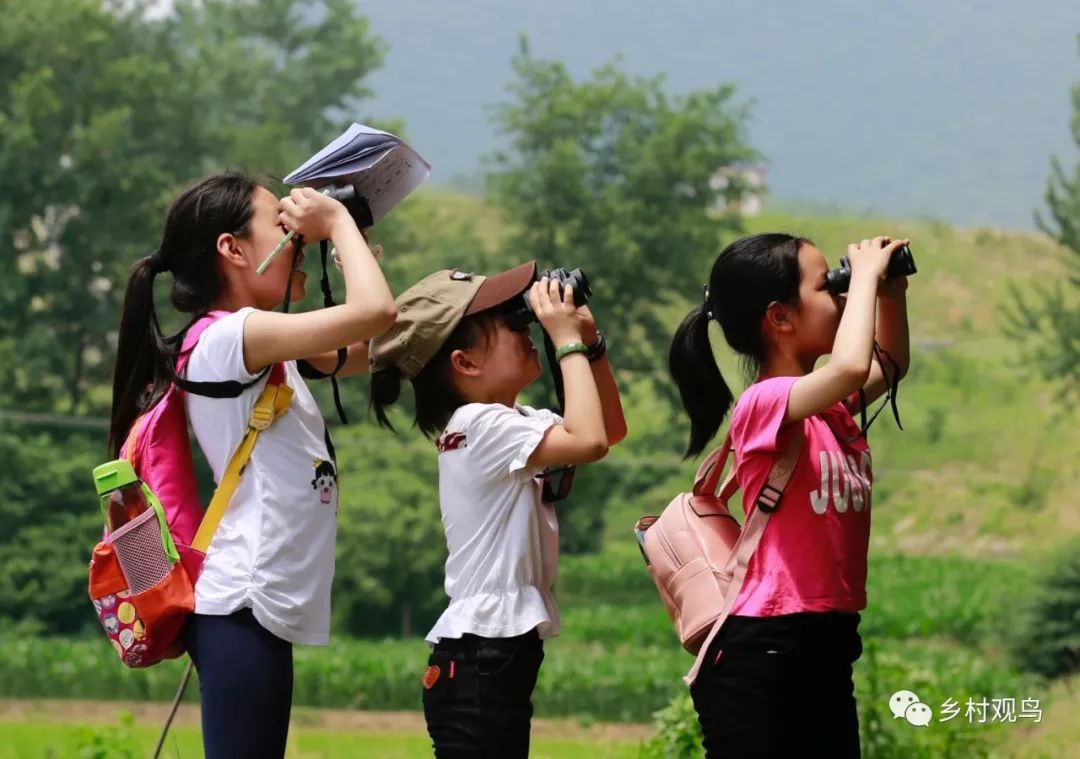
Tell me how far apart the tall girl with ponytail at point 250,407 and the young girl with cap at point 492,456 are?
0.64ft

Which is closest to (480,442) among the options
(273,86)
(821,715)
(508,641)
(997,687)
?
(508,641)

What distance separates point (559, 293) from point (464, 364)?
221 millimetres

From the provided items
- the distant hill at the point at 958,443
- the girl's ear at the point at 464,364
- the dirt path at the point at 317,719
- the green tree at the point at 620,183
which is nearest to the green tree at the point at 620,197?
the green tree at the point at 620,183

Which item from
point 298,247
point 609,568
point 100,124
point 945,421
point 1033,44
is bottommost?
point 609,568

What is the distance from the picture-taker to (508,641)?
2.37m

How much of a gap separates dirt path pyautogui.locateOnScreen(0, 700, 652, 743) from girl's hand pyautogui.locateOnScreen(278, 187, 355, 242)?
11.4 metres

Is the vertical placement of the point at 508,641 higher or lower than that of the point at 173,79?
lower

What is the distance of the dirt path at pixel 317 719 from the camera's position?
46.7 feet

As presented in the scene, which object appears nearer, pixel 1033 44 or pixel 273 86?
pixel 273 86

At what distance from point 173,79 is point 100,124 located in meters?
2.27

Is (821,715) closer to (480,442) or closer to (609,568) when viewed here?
(480,442)

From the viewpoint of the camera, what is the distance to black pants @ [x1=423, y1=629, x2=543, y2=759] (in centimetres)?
234

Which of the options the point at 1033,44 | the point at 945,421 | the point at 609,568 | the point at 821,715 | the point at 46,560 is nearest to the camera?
the point at 821,715

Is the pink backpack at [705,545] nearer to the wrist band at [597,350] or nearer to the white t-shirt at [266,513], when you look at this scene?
the wrist band at [597,350]
